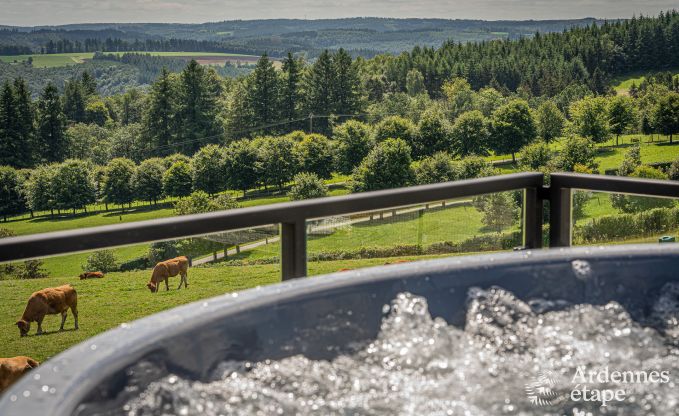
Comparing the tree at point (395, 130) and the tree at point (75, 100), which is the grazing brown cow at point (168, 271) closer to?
the tree at point (395, 130)

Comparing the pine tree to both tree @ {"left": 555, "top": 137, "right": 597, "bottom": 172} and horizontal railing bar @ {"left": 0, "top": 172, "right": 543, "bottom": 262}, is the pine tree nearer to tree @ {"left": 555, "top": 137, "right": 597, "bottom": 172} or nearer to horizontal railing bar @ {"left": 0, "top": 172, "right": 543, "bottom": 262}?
tree @ {"left": 555, "top": 137, "right": 597, "bottom": 172}

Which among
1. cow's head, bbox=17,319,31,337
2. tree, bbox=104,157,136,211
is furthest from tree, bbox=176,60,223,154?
cow's head, bbox=17,319,31,337

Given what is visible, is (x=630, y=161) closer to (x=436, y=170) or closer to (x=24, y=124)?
(x=436, y=170)

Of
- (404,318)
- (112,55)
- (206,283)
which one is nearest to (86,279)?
(206,283)

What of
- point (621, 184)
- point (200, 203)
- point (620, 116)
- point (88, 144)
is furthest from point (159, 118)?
point (621, 184)

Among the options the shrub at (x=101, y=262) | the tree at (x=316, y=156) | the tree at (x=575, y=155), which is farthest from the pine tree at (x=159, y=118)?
the shrub at (x=101, y=262)

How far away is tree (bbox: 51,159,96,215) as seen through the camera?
52.1 m

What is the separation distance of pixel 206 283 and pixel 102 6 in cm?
7316

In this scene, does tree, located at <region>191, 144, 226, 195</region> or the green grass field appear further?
the green grass field

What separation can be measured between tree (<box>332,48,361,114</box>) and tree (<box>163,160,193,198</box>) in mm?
14716

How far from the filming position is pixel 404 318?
1466 millimetres

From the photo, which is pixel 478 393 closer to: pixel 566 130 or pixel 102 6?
pixel 566 130

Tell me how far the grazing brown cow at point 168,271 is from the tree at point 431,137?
56.5 m

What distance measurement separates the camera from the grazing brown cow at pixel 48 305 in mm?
2285
